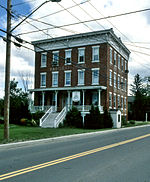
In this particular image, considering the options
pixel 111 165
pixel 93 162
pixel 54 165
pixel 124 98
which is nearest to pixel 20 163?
pixel 54 165

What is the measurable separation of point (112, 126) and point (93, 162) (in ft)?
72.1

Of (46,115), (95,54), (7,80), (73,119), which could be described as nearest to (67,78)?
(95,54)

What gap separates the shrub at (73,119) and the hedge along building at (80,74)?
2.64ft

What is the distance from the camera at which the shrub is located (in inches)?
1147

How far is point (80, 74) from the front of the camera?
1318 inches

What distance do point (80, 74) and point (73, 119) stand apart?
7.20m

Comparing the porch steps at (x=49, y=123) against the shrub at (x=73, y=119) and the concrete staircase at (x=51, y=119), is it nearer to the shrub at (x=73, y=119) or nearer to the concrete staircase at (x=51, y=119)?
the concrete staircase at (x=51, y=119)

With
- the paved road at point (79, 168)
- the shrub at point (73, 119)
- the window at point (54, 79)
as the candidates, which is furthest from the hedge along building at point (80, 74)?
the paved road at point (79, 168)

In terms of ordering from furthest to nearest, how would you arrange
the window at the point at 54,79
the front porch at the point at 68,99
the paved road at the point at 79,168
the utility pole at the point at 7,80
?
the window at the point at 54,79, the front porch at the point at 68,99, the utility pole at the point at 7,80, the paved road at the point at 79,168

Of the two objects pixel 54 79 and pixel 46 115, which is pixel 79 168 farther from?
pixel 54 79

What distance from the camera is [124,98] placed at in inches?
1602

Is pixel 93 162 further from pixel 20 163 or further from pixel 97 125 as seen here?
pixel 97 125

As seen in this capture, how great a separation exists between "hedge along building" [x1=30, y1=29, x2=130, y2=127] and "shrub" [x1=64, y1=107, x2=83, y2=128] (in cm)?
80

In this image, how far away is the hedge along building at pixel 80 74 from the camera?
31797 millimetres
